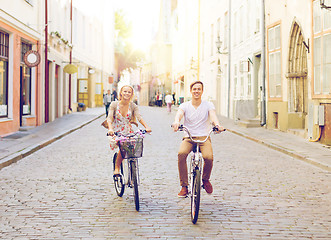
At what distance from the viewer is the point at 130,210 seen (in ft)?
20.4

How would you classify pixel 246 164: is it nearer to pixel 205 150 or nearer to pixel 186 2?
pixel 205 150

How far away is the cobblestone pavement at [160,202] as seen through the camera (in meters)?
5.25

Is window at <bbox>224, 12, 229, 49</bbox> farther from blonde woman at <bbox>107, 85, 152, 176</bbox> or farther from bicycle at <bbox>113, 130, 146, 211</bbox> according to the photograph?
bicycle at <bbox>113, 130, 146, 211</bbox>

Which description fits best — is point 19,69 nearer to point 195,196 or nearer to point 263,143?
point 263,143

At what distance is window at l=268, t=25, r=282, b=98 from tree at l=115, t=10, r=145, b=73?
2166 inches

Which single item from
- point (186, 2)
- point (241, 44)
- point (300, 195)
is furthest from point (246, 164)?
point (186, 2)

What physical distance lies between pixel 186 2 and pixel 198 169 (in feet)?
A: 150

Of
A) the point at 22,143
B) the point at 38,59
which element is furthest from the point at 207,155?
the point at 38,59

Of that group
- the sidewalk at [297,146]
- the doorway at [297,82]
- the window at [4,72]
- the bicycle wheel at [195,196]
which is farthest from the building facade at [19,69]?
the bicycle wheel at [195,196]

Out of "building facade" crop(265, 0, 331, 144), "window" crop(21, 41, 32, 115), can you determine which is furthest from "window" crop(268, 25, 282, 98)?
"window" crop(21, 41, 32, 115)

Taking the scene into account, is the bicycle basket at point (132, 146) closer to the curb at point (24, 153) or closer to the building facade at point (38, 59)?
the curb at point (24, 153)

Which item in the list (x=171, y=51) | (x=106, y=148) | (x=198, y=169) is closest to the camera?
(x=198, y=169)

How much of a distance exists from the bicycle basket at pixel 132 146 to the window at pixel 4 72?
11221 mm

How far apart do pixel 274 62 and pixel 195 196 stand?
49.3 feet
